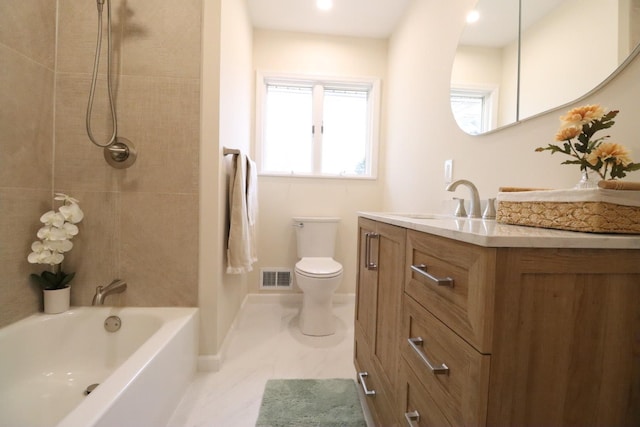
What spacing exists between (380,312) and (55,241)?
1.46 m

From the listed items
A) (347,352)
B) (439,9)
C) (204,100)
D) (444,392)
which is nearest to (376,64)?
(439,9)

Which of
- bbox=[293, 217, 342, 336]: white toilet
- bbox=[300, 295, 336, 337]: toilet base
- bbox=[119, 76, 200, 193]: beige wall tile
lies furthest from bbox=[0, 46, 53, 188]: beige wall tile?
bbox=[300, 295, 336, 337]: toilet base

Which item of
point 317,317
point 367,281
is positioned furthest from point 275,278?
point 367,281

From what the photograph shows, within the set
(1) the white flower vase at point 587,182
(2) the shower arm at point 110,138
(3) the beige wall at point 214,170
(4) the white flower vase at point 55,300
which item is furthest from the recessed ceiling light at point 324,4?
(4) the white flower vase at point 55,300

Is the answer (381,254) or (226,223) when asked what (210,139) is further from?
(381,254)

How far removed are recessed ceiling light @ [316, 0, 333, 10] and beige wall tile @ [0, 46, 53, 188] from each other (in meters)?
1.75

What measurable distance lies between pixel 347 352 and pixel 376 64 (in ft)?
7.88

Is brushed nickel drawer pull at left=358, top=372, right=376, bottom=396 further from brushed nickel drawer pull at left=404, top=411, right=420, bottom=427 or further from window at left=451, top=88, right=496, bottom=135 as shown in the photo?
window at left=451, top=88, right=496, bottom=135

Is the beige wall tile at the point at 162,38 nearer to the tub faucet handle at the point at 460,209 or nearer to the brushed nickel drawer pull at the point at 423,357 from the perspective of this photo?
the tub faucet handle at the point at 460,209

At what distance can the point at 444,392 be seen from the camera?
0.60m

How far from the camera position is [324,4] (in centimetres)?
206

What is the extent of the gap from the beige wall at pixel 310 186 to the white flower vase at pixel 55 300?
1301 mm

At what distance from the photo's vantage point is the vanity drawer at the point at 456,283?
0.49 m

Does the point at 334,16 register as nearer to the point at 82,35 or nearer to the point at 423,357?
the point at 82,35
